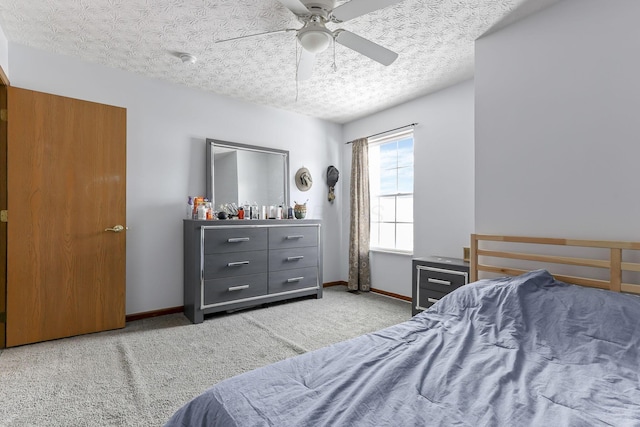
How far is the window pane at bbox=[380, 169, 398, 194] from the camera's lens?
421 cm

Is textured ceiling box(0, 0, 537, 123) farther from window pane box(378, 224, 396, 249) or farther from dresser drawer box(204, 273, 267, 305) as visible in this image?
dresser drawer box(204, 273, 267, 305)

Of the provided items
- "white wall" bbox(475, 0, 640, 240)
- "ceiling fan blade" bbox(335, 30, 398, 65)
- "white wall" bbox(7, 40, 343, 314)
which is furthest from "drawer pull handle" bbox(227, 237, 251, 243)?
"white wall" bbox(475, 0, 640, 240)

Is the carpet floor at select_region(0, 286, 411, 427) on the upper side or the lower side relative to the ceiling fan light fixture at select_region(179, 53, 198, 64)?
lower

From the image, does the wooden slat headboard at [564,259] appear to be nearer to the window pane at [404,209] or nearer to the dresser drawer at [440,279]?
the dresser drawer at [440,279]

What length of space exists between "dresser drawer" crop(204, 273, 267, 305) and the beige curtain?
1.40 m

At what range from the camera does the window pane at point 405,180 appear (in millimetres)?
3998

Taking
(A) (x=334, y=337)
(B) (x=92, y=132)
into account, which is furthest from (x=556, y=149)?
(B) (x=92, y=132)

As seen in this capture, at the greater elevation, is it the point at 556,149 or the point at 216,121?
the point at 216,121

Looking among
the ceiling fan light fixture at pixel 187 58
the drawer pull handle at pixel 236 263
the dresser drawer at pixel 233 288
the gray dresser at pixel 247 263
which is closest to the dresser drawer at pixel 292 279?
the gray dresser at pixel 247 263

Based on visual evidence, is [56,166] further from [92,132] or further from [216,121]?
[216,121]

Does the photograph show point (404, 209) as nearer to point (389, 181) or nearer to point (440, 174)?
point (389, 181)

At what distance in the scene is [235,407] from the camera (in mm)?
918

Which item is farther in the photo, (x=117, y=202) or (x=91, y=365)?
(x=117, y=202)

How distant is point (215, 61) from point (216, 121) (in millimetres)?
921
